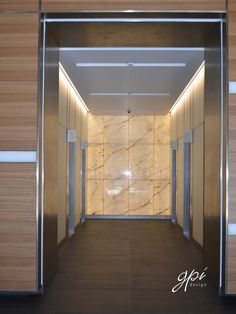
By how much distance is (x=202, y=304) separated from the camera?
5664mm

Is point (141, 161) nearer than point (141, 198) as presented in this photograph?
No

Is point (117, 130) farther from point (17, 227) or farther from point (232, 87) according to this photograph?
point (17, 227)

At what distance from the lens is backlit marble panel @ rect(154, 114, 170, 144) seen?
16698 millimetres

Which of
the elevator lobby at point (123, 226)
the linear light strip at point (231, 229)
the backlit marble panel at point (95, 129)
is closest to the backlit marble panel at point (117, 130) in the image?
the backlit marble panel at point (95, 129)

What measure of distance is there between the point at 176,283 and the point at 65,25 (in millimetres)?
4581

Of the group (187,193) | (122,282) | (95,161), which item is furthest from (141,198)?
(122,282)

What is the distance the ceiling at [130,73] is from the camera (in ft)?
26.7

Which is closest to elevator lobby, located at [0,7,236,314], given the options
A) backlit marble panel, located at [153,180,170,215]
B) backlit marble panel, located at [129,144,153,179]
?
backlit marble panel, located at [153,180,170,215]

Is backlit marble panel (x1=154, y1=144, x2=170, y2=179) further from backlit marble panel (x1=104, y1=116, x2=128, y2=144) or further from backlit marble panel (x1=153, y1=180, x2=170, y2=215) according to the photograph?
backlit marble panel (x1=104, y1=116, x2=128, y2=144)

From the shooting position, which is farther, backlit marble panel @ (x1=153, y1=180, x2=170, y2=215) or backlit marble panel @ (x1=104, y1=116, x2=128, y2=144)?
backlit marble panel @ (x1=104, y1=116, x2=128, y2=144)

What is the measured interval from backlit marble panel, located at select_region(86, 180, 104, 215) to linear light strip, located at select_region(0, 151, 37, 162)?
10702mm

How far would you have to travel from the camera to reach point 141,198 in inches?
651

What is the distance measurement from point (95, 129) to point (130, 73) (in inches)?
283

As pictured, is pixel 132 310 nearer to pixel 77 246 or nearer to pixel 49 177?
pixel 49 177
